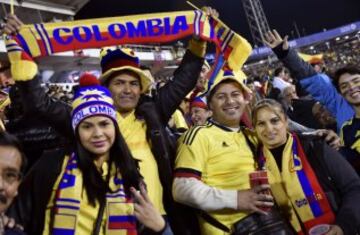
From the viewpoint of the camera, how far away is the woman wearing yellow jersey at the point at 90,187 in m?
2.25

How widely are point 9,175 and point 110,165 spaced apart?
0.68 meters

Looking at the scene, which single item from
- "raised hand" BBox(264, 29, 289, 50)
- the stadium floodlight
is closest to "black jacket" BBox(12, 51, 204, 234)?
"raised hand" BBox(264, 29, 289, 50)

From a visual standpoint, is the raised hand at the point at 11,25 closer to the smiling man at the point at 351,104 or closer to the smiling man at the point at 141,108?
the smiling man at the point at 141,108

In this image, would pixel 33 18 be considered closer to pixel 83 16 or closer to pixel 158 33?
pixel 83 16

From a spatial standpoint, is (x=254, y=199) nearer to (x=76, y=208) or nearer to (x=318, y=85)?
(x=76, y=208)

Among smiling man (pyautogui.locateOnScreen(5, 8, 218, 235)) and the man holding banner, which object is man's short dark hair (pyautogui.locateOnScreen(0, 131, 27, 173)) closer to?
the man holding banner

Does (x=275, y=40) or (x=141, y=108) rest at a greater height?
(x=275, y=40)

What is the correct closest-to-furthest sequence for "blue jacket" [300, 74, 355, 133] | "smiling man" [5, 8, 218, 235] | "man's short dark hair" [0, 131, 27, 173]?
"man's short dark hair" [0, 131, 27, 173], "smiling man" [5, 8, 218, 235], "blue jacket" [300, 74, 355, 133]

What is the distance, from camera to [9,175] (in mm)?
1918

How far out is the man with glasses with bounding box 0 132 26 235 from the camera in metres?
1.85

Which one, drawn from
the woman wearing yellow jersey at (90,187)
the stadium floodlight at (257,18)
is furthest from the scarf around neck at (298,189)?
the stadium floodlight at (257,18)

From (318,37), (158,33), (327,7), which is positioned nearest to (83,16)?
(318,37)

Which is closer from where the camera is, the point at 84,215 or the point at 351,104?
the point at 84,215

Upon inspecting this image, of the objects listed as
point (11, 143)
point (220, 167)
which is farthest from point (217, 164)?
point (11, 143)
